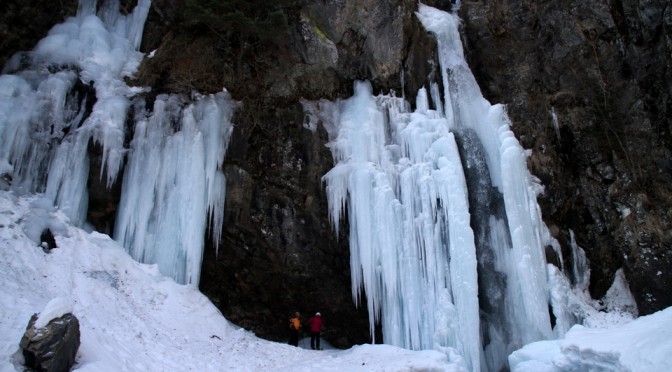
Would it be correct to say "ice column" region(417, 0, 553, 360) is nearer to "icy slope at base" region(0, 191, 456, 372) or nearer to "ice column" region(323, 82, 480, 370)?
"ice column" region(323, 82, 480, 370)

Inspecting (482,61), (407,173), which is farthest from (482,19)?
(407,173)

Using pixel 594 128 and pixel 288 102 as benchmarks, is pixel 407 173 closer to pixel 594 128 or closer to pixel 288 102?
pixel 288 102

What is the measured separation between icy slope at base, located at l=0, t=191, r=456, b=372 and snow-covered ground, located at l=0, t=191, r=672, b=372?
2 cm

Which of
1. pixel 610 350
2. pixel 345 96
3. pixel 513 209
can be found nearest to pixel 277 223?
pixel 345 96

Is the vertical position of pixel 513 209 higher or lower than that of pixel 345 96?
lower

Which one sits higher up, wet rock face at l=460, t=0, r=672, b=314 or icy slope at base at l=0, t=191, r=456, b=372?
wet rock face at l=460, t=0, r=672, b=314

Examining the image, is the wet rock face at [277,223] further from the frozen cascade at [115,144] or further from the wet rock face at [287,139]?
the frozen cascade at [115,144]

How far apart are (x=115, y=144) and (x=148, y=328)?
478cm

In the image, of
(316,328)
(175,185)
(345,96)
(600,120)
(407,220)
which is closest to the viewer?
(407,220)

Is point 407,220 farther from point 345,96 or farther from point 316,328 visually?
point 345,96

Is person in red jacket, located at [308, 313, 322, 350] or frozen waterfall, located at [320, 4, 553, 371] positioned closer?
frozen waterfall, located at [320, 4, 553, 371]

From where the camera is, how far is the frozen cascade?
1141cm

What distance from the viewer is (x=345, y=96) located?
13656 millimetres

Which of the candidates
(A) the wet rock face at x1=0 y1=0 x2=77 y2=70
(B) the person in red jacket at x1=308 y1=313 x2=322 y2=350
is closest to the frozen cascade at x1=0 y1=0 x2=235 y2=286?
(A) the wet rock face at x1=0 y1=0 x2=77 y2=70
